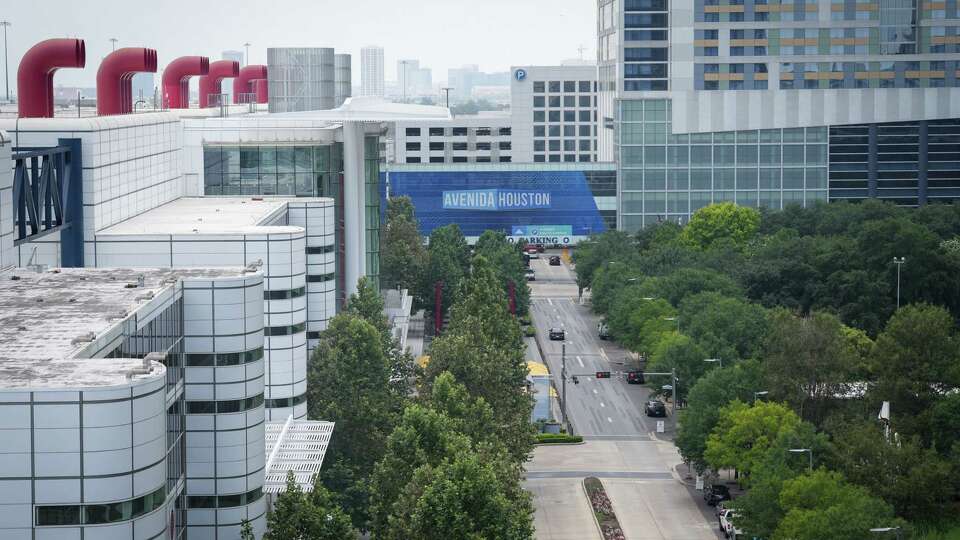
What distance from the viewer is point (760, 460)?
287 ft

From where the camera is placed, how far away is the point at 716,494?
93625 millimetres

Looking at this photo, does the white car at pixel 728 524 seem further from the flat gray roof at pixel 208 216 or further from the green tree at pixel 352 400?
the flat gray roof at pixel 208 216

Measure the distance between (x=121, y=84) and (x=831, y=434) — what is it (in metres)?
42.5

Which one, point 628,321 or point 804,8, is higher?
point 804,8

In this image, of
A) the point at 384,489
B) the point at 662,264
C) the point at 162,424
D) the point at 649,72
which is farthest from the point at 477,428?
the point at 649,72

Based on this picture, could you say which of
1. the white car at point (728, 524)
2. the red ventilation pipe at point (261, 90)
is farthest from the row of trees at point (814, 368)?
the red ventilation pipe at point (261, 90)

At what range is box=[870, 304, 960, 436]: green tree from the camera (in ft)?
306

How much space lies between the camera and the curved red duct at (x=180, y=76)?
12125 centimetres

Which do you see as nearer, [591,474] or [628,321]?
[591,474]

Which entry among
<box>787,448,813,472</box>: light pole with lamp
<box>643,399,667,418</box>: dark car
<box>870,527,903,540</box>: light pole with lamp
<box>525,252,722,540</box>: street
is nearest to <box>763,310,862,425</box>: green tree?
<box>525,252,722,540</box>: street

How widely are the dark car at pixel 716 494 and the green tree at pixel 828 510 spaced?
15.9 metres

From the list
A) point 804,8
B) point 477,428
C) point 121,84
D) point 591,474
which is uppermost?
point 804,8

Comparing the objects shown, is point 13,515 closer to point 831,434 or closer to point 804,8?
point 831,434

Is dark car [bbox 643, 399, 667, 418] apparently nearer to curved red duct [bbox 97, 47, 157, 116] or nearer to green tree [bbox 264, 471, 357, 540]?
curved red duct [bbox 97, 47, 157, 116]
